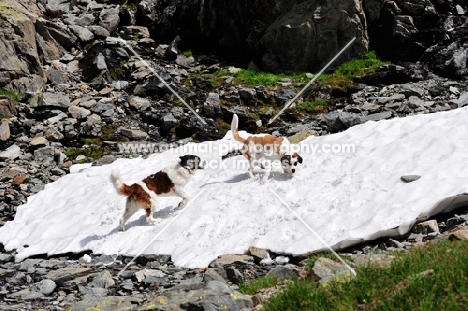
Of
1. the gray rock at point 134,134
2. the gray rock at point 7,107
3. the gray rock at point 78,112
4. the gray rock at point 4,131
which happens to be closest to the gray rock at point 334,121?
the gray rock at point 134,134

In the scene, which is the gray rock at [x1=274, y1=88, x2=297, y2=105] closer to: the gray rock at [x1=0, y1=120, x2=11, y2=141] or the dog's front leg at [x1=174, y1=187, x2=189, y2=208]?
the dog's front leg at [x1=174, y1=187, x2=189, y2=208]

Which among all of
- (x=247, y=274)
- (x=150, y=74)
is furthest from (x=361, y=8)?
(x=247, y=274)

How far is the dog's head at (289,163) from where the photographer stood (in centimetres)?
1169

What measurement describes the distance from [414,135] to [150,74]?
50.6 feet

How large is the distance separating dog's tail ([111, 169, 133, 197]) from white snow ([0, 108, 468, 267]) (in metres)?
0.88

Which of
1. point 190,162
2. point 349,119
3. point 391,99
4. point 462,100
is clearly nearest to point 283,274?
point 190,162

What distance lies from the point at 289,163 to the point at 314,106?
32.6 ft

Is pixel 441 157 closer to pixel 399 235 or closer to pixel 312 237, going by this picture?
pixel 399 235

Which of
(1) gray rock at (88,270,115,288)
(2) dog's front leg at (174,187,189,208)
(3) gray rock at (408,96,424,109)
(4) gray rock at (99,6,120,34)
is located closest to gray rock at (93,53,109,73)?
(4) gray rock at (99,6,120,34)

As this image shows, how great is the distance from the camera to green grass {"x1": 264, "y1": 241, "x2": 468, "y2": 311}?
4727mm

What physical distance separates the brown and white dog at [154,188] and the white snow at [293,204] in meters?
0.40

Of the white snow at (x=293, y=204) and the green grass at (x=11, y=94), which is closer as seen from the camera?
the white snow at (x=293, y=204)

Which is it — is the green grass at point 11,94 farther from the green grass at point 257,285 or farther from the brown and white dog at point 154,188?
the green grass at point 257,285

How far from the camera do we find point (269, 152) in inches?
466
